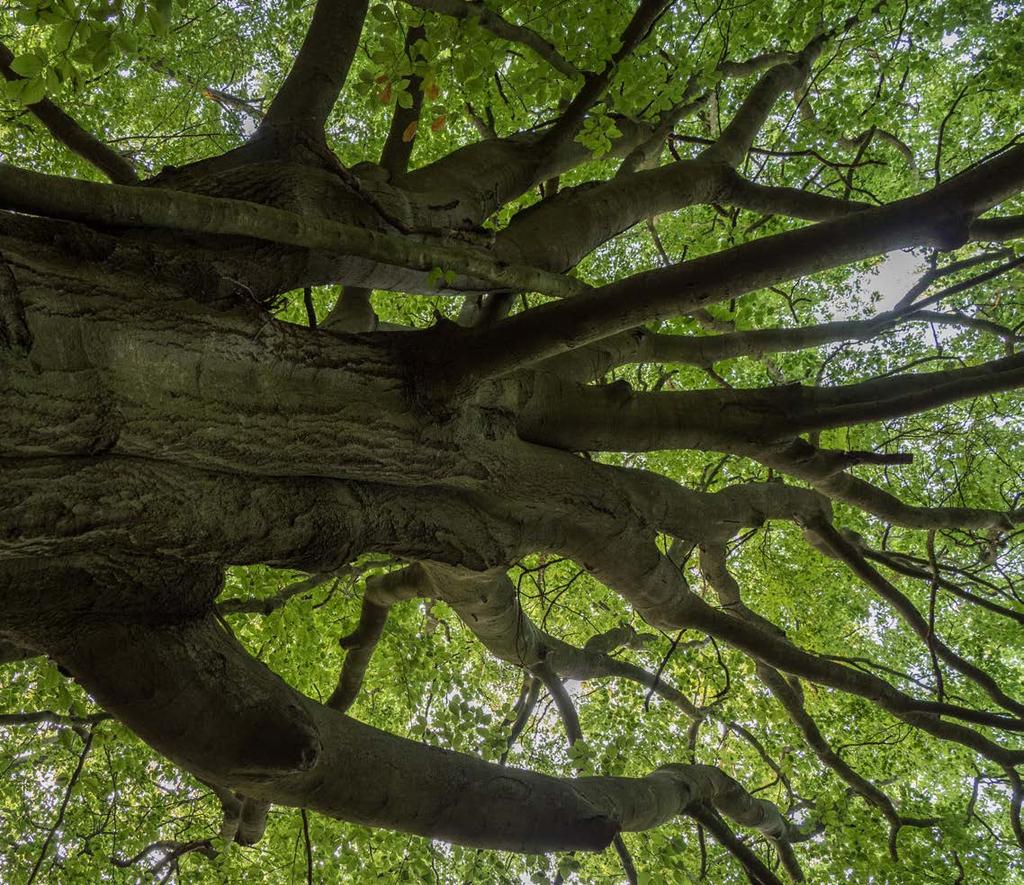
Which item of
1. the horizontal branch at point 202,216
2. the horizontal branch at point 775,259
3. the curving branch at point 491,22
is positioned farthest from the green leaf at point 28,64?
the horizontal branch at point 775,259

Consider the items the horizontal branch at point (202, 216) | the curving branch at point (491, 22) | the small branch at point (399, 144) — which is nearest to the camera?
the horizontal branch at point (202, 216)

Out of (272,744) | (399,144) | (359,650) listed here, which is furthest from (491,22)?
(359,650)

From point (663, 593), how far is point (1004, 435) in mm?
6836

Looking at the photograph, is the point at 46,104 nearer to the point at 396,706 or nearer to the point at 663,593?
the point at 663,593

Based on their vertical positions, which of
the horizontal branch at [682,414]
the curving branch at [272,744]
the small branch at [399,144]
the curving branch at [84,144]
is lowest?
the curving branch at [272,744]

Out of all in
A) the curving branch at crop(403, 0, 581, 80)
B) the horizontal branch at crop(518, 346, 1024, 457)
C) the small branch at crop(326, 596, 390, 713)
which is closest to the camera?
the curving branch at crop(403, 0, 581, 80)

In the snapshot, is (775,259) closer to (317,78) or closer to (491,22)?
(491,22)

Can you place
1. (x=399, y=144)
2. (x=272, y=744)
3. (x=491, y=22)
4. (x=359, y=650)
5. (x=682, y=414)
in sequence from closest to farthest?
(x=272, y=744) → (x=491, y=22) → (x=682, y=414) → (x=399, y=144) → (x=359, y=650)

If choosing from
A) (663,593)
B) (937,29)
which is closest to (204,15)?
(937,29)

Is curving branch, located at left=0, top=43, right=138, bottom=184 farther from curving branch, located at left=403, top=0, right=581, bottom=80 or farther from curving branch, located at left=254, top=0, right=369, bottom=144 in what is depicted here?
curving branch, located at left=403, top=0, right=581, bottom=80

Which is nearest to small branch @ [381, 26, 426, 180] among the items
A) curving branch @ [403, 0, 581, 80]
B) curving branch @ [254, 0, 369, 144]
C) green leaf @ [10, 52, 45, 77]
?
curving branch @ [254, 0, 369, 144]

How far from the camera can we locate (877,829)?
5.45 m

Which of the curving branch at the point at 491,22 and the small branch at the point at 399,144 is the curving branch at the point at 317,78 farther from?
the curving branch at the point at 491,22

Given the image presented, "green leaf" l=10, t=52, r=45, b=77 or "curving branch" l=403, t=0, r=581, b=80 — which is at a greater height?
"curving branch" l=403, t=0, r=581, b=80
